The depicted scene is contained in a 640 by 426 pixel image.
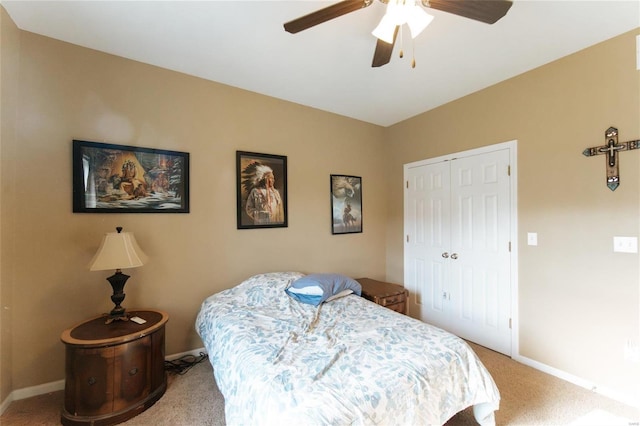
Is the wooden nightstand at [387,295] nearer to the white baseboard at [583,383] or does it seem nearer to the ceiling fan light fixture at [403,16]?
the white baseboard at [583,383]

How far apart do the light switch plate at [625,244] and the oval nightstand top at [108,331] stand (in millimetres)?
3350

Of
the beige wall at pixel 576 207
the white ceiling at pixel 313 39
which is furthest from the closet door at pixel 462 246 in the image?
the white ceiling at pixel 313 39

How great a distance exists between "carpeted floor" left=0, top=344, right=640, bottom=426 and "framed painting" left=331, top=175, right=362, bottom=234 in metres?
2.04

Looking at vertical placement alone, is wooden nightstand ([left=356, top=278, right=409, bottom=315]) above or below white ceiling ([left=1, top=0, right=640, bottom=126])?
below

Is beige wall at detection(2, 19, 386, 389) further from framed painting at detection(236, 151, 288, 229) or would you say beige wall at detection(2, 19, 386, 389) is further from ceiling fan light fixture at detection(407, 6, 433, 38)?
ceiling fan light fixture at detection(407, 6, 433, 38)

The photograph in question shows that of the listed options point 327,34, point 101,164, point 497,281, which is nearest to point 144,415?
point 101,164

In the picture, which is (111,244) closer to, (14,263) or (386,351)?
(14,263)

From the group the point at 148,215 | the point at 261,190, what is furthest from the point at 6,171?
the point at 261,190

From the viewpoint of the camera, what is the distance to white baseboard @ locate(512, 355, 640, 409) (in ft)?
6.37

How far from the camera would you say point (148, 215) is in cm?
237

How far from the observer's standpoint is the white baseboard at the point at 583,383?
1.94m

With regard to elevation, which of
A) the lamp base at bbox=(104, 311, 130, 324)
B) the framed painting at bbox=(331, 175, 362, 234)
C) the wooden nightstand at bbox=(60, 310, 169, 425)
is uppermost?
the framed painting at bbox=(331, 175, 362, 234)

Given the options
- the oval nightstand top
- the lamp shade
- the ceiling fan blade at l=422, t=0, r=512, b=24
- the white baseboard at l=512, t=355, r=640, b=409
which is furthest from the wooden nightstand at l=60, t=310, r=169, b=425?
the white baseboard at l=512, t=355, r=640, b=409

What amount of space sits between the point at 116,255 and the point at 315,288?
1.50 m
